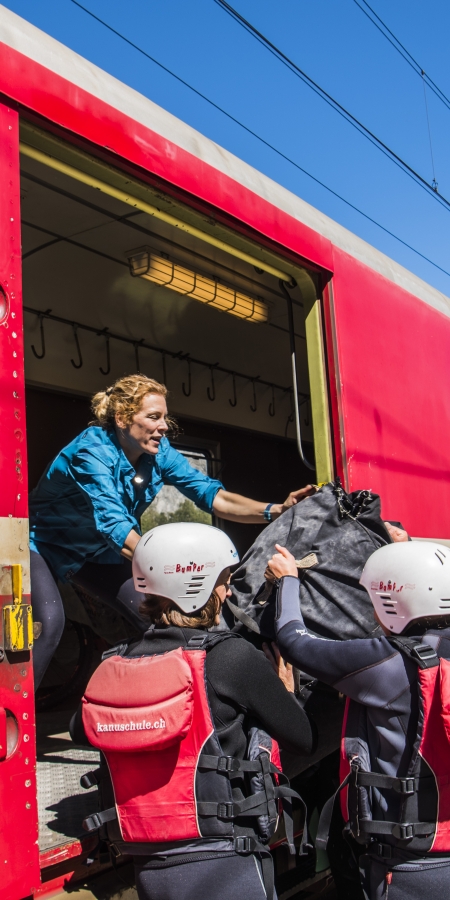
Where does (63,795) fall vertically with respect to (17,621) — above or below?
below

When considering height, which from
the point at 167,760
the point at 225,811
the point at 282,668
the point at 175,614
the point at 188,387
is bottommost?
the point at 225,811

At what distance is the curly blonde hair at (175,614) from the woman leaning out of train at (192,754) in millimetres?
27

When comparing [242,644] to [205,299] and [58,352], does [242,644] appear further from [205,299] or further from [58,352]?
[58,352]

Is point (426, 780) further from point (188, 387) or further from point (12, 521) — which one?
point (188, 387)

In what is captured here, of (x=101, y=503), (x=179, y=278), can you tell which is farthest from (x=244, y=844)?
(x=179, y=278)

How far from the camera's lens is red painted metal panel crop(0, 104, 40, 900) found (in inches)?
69.9

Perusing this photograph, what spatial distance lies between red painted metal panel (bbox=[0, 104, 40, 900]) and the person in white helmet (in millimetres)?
684

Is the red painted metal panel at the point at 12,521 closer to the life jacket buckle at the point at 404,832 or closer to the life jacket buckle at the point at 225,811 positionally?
the life jacket buckle at the point at 225,811

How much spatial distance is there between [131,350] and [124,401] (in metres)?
2.58

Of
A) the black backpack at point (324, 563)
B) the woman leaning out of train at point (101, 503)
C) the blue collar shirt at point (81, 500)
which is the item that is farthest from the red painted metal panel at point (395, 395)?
the blue collar shirt at point (81, 500)

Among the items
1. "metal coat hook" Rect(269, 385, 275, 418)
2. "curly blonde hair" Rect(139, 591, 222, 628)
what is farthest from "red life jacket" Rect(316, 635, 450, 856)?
"metal coat hook" Rect(269, 385, 275, 418)

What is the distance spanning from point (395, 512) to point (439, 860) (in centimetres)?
171

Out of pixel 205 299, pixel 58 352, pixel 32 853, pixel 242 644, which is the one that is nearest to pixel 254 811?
pixel 242 644

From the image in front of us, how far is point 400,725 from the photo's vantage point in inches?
73.0
